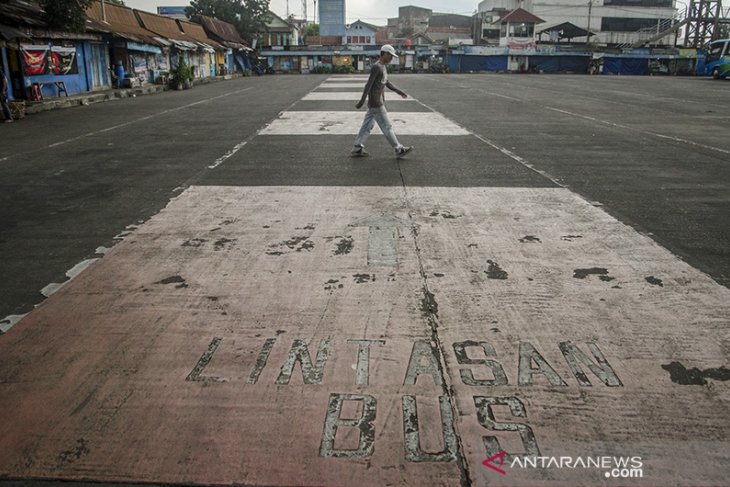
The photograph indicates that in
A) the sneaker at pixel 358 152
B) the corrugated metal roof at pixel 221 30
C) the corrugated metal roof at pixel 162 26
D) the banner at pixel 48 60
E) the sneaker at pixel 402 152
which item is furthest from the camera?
the corrugated metal roof at pixel 221 30

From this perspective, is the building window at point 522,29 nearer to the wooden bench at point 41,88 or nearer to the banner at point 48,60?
the banner at point 48,60

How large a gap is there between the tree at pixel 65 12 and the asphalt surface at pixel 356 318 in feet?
40.5

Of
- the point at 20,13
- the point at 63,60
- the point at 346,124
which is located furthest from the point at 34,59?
the point at 346,124

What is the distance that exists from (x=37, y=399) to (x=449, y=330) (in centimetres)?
237

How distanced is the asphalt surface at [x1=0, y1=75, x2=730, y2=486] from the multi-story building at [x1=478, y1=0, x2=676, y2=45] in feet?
248

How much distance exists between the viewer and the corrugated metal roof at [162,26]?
3659 cm

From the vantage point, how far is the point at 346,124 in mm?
14383

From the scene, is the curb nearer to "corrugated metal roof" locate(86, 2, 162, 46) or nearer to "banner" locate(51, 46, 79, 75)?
Result: "banner" locate(51, 46, 79, 75)

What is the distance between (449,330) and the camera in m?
3.76

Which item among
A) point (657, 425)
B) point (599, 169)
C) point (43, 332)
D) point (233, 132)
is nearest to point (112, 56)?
point (233, 132)

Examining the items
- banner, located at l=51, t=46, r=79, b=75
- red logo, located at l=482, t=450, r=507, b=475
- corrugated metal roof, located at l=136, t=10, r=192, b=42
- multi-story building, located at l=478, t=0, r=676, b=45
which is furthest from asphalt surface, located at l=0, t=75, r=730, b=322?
multi-story building, located at l=478, t=0, r=676, b=45

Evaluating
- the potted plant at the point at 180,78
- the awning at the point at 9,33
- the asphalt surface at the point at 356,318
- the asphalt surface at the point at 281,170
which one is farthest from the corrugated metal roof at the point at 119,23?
the asphalt surface at the point at 356,318

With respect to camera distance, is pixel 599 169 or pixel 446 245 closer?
pixel 446 245

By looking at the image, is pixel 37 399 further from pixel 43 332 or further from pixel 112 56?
pixel 112 56
